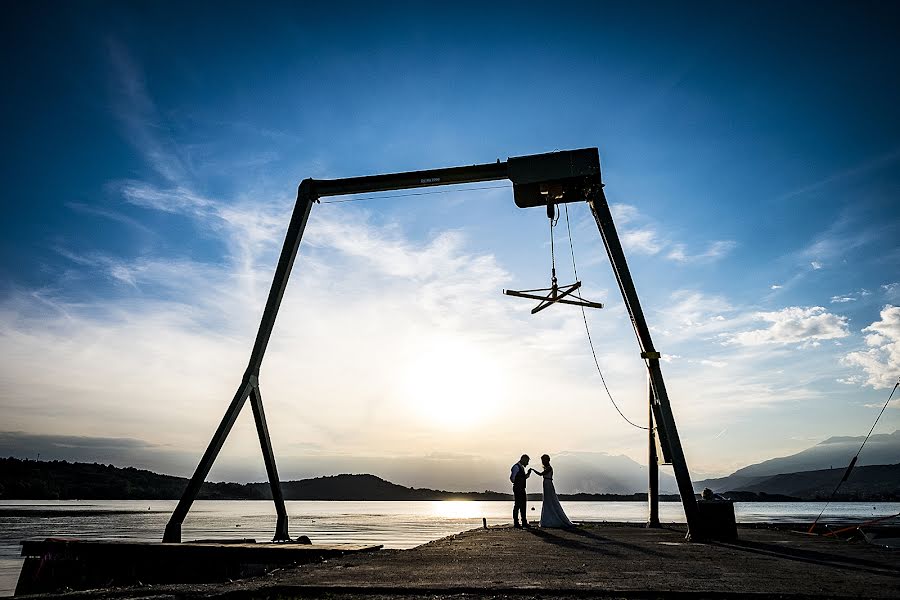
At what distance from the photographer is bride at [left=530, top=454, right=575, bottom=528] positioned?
1669 centimetres

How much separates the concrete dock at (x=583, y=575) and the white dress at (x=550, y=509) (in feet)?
20.7

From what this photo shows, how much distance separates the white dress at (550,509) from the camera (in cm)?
1669

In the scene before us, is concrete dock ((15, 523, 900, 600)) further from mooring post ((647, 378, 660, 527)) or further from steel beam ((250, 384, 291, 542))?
steel beam ((250, 384, 291, 542))

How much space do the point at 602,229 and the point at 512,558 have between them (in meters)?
7.93

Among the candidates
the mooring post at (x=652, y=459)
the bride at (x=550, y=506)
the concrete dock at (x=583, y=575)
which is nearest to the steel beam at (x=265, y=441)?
the concrete dock at (x=583, y=575)

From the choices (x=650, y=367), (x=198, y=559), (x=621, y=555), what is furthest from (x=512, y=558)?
(x=198, y=559)

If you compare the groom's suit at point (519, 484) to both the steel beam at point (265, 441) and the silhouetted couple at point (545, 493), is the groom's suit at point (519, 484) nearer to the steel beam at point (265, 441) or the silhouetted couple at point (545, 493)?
the silhouetted couple at point (545, 493)

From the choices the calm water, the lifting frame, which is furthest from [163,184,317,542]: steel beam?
the calm water

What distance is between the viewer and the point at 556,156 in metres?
13.9

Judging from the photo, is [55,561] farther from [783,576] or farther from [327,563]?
[783,576]

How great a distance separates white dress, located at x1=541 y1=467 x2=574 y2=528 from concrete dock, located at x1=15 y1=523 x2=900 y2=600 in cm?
631

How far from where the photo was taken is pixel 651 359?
1327 cm

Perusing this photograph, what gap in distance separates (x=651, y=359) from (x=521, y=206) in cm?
480

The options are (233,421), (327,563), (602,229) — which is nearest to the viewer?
(327,563)
